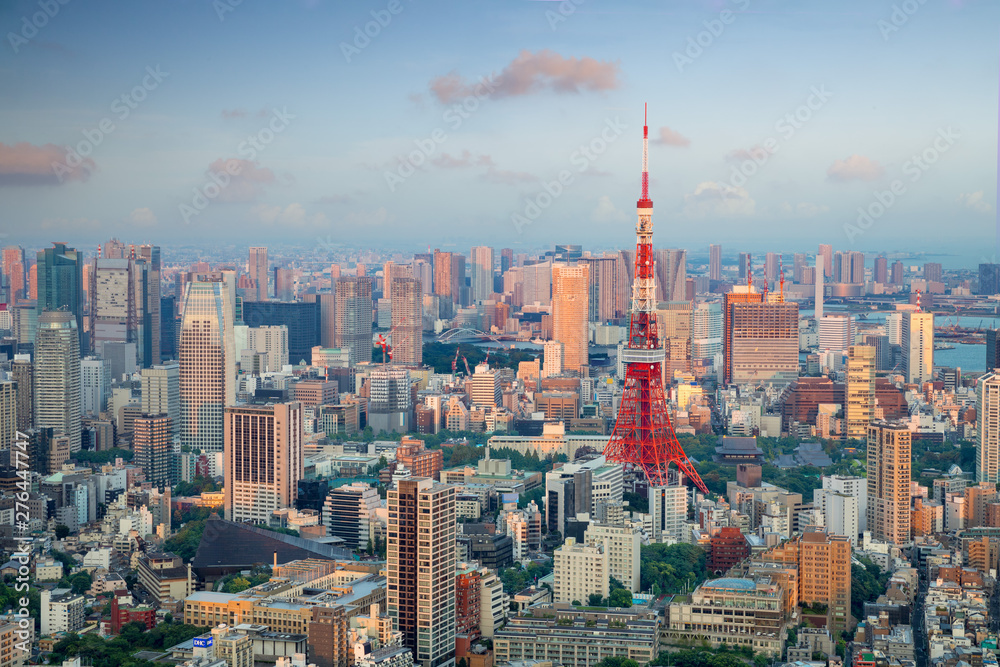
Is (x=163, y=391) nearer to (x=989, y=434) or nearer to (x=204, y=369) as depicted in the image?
(x=204, y=369)

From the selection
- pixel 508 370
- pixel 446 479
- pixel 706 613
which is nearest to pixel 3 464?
pixel 446 479

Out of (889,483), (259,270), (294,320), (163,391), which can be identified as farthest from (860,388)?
(294,320)

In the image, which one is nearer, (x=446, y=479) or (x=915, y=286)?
(x=446, y=479)

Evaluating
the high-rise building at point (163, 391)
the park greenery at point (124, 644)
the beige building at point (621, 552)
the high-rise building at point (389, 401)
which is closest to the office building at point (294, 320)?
the high-rise building at point (389, 401)

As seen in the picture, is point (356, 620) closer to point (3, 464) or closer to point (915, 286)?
point (3, 464)

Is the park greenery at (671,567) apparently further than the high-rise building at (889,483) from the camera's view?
No

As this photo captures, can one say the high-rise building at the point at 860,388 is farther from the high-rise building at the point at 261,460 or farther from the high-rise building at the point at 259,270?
the high-rise building at the point at 259,270
